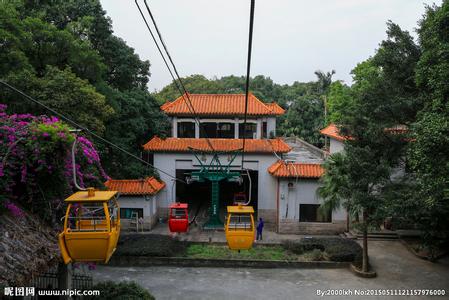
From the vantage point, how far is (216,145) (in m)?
23.6

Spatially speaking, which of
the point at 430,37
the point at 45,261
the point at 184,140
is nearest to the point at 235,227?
the point at 45,261

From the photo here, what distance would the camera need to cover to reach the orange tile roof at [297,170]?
2081cm

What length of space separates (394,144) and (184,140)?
13.0 m

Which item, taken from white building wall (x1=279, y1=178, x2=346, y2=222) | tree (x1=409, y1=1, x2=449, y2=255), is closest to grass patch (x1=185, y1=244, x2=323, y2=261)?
white building wall (x1=279, y1=178, x2=346, y2=222)

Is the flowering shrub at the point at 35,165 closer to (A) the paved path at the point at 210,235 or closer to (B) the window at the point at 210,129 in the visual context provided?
(A) the paved path at the point at 210,235

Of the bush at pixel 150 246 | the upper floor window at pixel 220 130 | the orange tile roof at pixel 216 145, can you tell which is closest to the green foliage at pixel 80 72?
the orange tile roof at pixel 216 145

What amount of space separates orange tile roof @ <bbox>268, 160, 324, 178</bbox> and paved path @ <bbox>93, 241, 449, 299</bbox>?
5.42 m

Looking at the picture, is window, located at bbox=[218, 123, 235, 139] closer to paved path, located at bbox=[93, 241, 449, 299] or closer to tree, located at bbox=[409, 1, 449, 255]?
paved path, located at bbox=[93, 241, 449, 299]

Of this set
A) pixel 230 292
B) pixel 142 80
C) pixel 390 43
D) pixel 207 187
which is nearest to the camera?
pixel 230 292

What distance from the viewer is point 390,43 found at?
49.8 feet

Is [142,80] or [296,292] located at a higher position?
[142,80]

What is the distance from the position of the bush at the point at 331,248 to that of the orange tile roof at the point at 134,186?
314 inches

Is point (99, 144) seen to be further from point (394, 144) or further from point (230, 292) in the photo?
point (394, 144)

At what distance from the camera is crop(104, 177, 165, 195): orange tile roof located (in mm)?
20938
